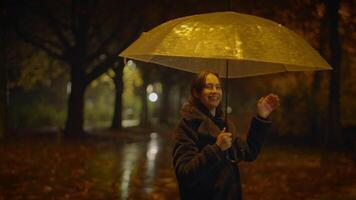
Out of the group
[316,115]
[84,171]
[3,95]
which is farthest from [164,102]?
[84,171]

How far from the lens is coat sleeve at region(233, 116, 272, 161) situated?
14.0ft

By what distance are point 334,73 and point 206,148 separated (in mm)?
13906

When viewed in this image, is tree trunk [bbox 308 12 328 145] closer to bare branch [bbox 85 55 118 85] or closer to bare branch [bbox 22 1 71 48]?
bare branch [bbox 85 55 118 85]

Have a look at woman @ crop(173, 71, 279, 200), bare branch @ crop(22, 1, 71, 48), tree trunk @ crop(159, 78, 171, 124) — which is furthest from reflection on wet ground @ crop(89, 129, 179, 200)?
tree trunk @ crop(159, 78, 171, 124)

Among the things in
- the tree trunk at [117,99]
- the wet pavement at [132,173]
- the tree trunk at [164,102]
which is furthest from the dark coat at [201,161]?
the tree trunk at [164,102]

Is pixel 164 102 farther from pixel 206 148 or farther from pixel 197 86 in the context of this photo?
pixel 206 148

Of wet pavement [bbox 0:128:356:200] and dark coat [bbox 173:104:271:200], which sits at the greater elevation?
dark coat [bbox 173:104:271:200]

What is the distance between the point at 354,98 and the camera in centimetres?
2348

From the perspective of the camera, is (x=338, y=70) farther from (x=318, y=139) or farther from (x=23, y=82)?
(x=23, y=82)

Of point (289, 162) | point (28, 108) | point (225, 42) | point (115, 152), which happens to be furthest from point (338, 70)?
point (28, 108)

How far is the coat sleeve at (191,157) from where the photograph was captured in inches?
147

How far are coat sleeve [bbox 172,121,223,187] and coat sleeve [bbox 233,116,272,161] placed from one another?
0.45 m

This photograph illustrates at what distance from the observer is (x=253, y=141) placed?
14.2ft

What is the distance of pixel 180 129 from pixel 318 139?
19.7 metres
